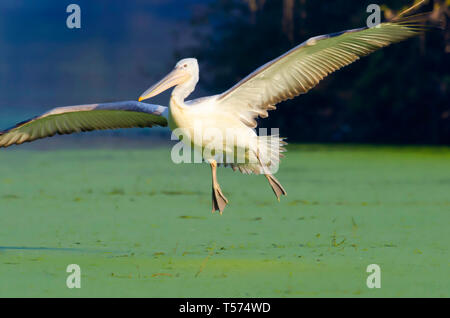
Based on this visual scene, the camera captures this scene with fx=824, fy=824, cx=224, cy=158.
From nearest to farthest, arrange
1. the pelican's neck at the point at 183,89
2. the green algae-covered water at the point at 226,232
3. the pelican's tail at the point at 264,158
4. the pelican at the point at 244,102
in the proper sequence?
1. the green algae-covered water at the point at 226,232
2. the pelican at the point at 244,102
3. the pelican's neck at the point at 183,89
4. the pelican's tail at the point at 264,158

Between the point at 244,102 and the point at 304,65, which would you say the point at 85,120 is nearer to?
the point at 244,102

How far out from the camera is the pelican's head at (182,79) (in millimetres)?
6730

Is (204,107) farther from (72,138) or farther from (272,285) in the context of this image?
(72,138)

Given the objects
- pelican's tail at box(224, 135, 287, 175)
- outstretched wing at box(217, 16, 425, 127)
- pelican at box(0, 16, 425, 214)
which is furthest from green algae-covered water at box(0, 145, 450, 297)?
outstretched wing at box(217, 16, 425, 127)

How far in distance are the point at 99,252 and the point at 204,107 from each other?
1451 millimetres

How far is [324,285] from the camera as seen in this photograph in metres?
5.37

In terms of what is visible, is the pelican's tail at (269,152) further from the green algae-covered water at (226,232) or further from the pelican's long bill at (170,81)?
the pelican's long bill at (170,81)

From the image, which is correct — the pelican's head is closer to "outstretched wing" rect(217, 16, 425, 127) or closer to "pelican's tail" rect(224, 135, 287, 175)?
"outstretched wing" rect(217, 16, 425, 127)

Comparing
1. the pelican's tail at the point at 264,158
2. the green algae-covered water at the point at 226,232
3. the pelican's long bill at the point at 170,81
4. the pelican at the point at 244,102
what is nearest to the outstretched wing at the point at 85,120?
the pelican at the point at 244,102

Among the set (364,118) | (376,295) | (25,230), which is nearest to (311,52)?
(376,295)

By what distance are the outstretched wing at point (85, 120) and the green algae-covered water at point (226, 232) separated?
0.92 meters

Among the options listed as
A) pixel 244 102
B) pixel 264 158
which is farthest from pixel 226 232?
pixel 244 102

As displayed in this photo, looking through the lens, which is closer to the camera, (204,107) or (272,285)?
(272,285)
